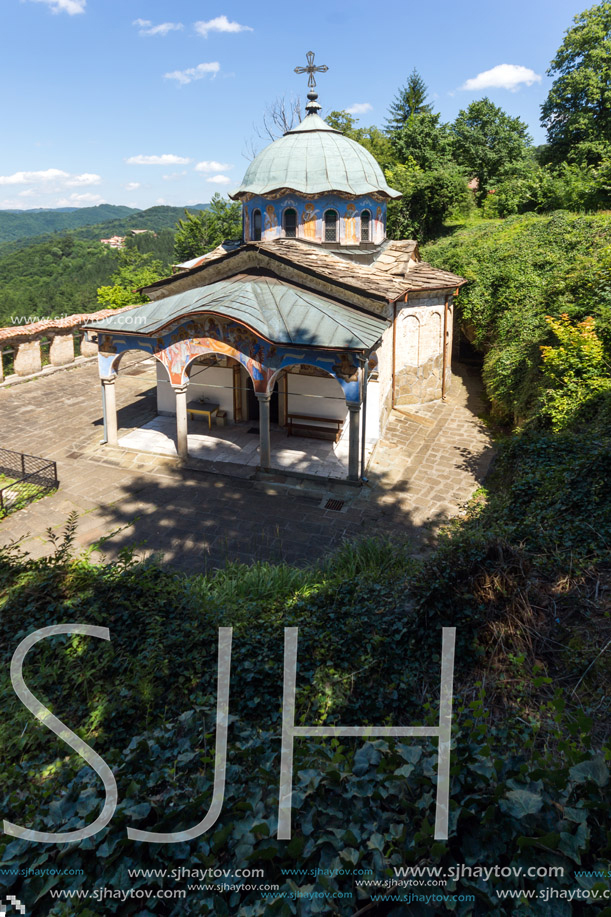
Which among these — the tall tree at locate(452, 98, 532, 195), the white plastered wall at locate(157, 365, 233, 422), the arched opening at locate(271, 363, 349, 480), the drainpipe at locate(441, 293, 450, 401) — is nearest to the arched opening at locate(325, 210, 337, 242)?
the drainpipe at locate(441, 293, 450, 401)

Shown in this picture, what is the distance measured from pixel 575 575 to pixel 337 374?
7.11 m

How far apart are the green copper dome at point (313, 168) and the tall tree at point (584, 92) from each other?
50.2 feet

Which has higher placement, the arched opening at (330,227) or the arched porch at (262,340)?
the arched opening at (330,227)

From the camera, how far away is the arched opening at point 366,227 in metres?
17.7

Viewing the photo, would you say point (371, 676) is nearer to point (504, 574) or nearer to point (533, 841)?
point (504, 574)

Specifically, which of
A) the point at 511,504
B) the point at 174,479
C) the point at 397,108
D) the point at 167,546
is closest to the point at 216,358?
the point at 174,479

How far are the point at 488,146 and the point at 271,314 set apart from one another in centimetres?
2914

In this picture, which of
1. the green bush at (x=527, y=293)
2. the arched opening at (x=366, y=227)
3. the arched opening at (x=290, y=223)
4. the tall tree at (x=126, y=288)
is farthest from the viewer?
the tall tree at (x=126, y=288)

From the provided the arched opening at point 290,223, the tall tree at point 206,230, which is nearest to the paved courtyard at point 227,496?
the arched opening at point 290,223

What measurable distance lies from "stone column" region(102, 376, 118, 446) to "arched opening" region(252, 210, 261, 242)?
7077mm

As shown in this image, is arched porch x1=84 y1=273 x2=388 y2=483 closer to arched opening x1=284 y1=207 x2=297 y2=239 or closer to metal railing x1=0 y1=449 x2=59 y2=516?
metal railing x1=0 y1=449 x2=59 y2=516

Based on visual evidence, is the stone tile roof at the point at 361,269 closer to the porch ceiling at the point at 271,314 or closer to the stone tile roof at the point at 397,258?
the stone tile roof at the point at 397,258

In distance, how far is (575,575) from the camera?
6070mm

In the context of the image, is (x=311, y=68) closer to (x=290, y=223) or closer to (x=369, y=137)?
(x=290, y=223)
